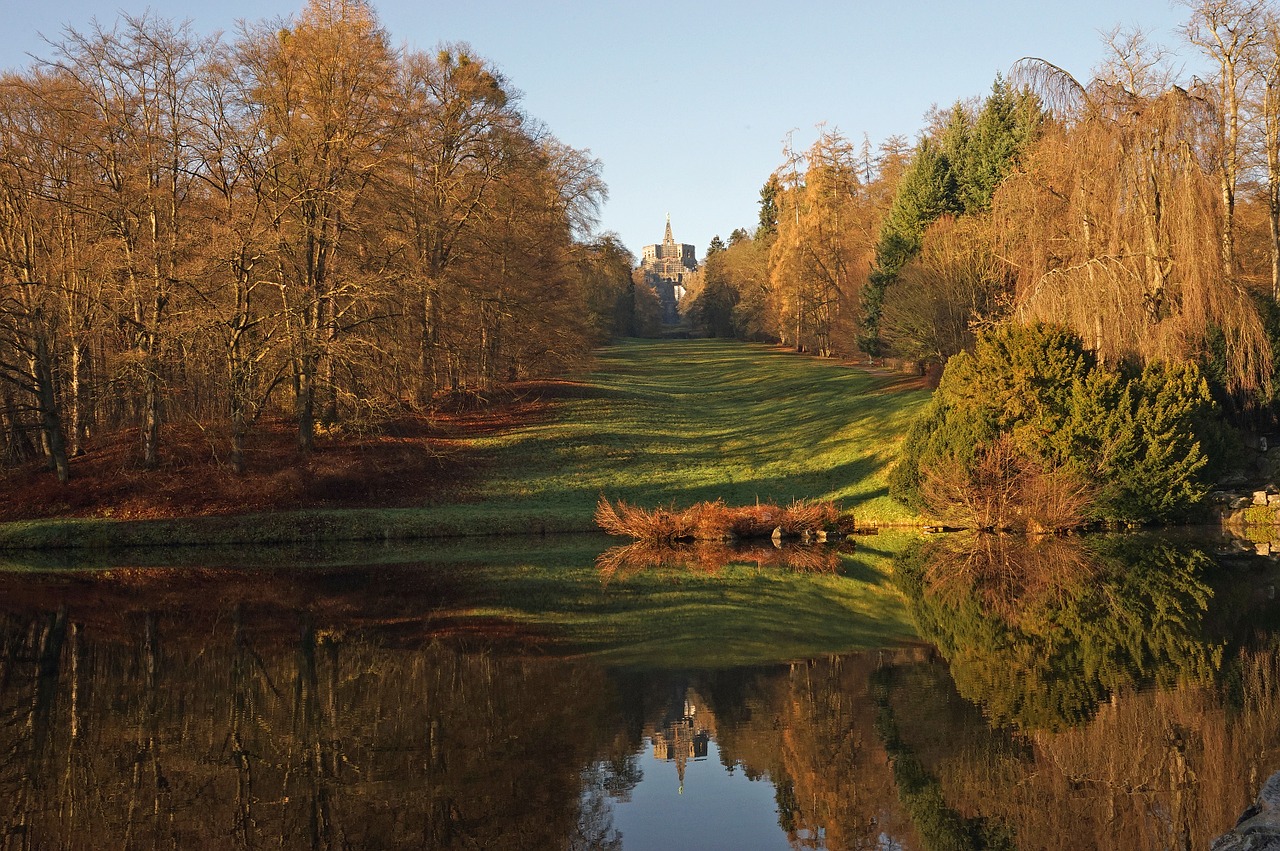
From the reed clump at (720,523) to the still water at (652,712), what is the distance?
6956 mm

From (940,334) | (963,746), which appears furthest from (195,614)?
(940,334)

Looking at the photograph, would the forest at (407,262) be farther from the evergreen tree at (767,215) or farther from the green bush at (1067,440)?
the evergreen tree at (767,215)

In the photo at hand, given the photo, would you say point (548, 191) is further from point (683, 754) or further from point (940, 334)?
point (683, 754)

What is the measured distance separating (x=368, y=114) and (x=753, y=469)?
54.6 ft

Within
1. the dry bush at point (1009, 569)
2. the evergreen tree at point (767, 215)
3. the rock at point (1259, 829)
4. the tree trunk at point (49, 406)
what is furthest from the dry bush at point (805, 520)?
the evergreen tree at point (767, 215)

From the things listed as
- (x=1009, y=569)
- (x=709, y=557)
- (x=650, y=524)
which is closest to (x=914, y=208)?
(x=650, y=524)

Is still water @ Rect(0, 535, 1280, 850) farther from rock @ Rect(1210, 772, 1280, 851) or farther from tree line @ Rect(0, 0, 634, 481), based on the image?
tree line @ Rect(0, 0, 634, 481)

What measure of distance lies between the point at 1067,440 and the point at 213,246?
22.5 metres

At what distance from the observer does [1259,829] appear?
6250mm

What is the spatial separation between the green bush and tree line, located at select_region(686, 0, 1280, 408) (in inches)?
30.6

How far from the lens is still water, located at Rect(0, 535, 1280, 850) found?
7977mm

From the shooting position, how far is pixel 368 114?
31281mm

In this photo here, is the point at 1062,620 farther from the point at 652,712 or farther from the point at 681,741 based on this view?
the point at 681,741

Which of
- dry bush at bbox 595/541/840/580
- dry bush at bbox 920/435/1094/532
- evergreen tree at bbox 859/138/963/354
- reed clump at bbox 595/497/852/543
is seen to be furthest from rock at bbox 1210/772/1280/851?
evergreen tree at bbox 859/138/963/354
